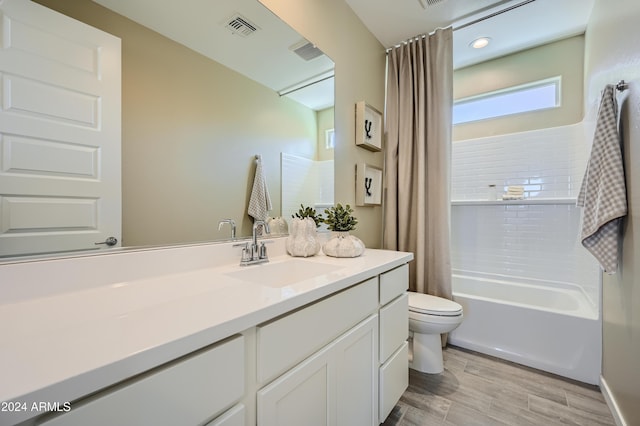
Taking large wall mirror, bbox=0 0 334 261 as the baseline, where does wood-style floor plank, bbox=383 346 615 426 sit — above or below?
below

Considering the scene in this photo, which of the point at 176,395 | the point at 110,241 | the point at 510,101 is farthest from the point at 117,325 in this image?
the point at 510,101

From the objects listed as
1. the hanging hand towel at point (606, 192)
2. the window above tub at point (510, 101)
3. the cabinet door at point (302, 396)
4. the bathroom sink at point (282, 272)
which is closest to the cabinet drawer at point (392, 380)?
the cabinet door at point (302, 396)

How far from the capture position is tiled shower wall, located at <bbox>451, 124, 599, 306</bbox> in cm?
228

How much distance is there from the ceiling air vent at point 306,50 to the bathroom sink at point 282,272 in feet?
4.00

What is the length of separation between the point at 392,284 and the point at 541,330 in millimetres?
1358

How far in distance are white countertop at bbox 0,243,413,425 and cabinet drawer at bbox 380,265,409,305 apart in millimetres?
357

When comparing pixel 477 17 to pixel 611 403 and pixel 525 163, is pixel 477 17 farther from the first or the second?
pixel 611 403

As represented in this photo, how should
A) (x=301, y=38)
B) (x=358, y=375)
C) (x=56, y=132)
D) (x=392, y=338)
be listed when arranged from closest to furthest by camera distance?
1. (x=56, y=132)
2. (x=358, y=375)
3. (x=392, y=338)
4. (x=301, y=38)

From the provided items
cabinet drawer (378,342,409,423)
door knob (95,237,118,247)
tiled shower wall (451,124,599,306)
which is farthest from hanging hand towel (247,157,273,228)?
tiled shower wall (451,124,599,306)

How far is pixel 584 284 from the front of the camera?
2.20 m

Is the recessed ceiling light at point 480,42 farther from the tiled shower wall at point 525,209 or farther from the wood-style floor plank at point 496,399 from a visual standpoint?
the wood-style floor plank at point 496,399

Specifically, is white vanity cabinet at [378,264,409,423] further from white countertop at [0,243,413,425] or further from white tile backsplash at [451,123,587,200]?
white tile backsplash at [451,123,587,200]

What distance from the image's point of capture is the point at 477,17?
203cm

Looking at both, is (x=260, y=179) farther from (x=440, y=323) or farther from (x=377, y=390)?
(x=440, y=323)
